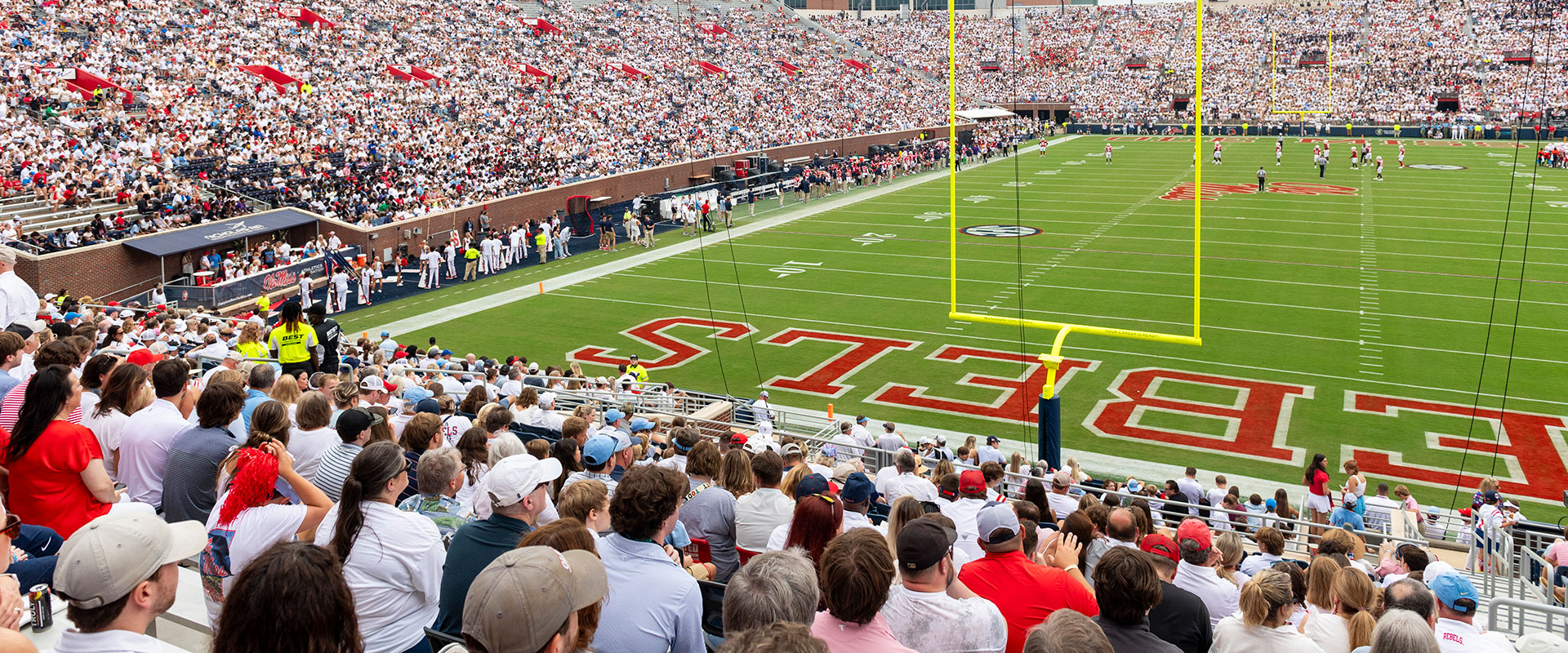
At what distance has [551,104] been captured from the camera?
40844mm

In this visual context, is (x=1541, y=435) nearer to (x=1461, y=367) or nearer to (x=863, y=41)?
(x=1461, y=367)

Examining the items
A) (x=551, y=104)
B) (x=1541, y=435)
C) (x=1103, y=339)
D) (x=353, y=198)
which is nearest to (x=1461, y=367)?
(x=1541, y=435)

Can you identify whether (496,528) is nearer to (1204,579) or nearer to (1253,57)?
(1204,579)

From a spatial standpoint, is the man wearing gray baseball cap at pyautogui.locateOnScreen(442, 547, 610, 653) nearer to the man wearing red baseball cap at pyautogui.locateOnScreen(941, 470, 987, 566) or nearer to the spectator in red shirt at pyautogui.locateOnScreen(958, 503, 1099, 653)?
the spectator in red shirt at pyautogui.locateOnScreen(958, 503, 1099, 653)

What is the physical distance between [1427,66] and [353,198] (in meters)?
65.2

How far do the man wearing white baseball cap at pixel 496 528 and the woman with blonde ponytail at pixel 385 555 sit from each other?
0.08 meters

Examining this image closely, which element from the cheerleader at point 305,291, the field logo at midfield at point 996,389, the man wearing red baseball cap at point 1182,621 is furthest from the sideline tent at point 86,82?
the man wearing red baseball cap at point 1182,621

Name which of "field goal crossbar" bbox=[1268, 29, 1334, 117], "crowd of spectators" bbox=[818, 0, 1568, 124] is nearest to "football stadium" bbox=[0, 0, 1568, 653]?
"crowd of spectators" bbox=[818, 0, 1568, 124]

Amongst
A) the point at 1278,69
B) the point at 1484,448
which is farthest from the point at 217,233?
the point at 1278,69

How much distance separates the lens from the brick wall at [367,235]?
19984 mm

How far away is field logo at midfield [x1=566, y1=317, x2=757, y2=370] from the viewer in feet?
59.9

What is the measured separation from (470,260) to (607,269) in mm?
3218

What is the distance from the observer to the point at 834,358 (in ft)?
60.5

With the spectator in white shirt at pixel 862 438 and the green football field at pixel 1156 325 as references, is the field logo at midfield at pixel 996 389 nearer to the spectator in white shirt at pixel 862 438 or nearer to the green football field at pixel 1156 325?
the green football field at pixel 1156 325
